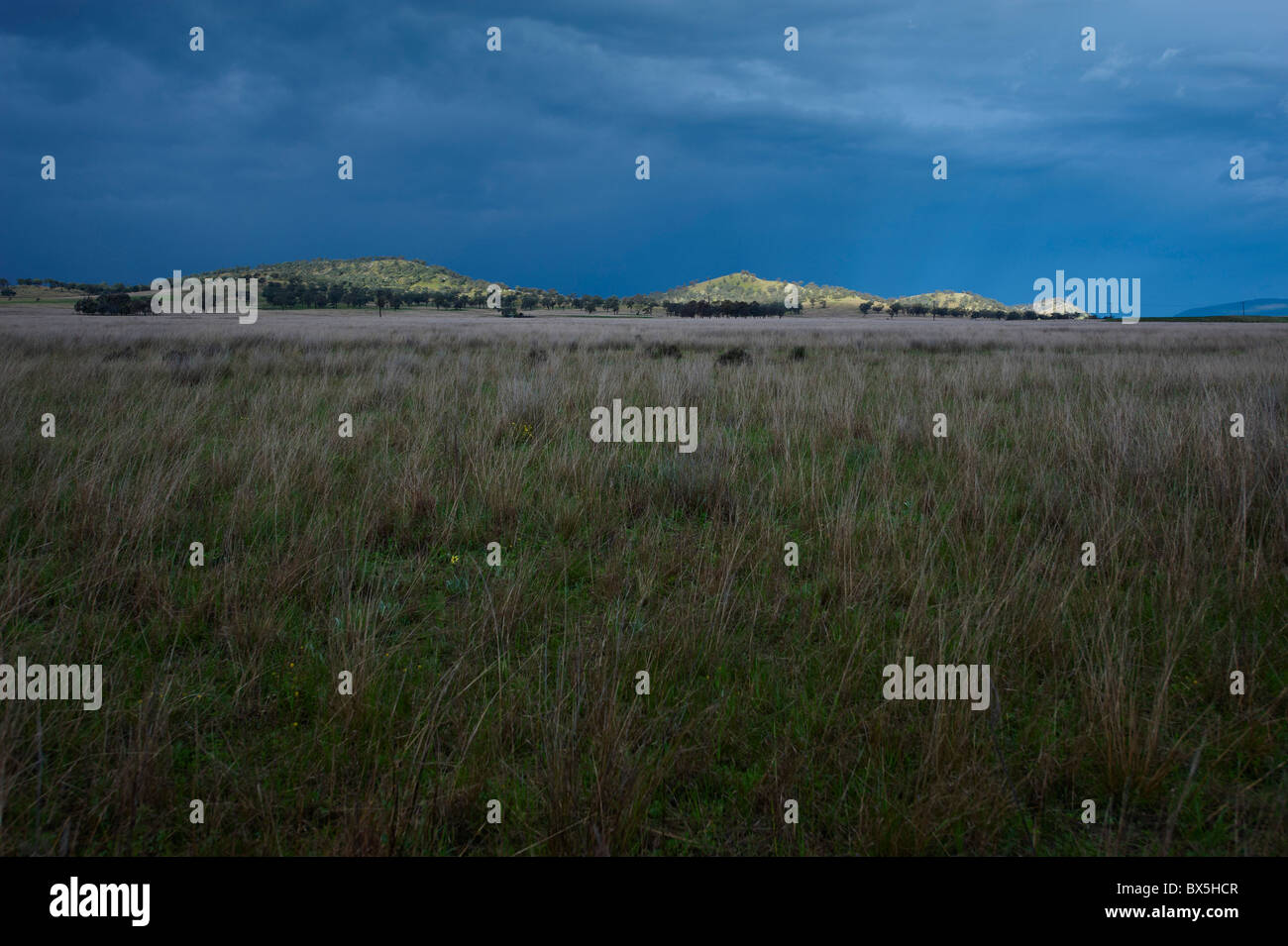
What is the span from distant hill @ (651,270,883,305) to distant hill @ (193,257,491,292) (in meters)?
54.4

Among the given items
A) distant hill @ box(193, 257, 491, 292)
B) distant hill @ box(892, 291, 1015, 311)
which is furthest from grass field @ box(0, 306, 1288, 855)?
distant hill @ box(892, 291, 1015, 311)

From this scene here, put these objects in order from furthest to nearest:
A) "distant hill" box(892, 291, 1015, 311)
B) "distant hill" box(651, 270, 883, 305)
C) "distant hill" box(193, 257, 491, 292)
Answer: "distant hill" box(651, 270, 883, 305) → "distant hill" box(892, 291, 1015, 311) → "distant hill" box(193, 257, 491, 292)

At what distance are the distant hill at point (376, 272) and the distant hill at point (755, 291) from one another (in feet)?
178

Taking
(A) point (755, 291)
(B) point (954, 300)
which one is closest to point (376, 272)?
(A) point (755, 291)

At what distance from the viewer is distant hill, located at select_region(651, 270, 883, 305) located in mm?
168250

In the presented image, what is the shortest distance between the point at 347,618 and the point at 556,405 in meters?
5.84

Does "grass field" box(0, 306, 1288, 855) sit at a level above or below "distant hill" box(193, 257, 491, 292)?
below

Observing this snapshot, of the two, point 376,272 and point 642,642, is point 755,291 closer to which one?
point 376,272

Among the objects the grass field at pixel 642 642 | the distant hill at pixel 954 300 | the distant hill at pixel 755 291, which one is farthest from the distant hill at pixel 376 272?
the grass field at pixel 642 642

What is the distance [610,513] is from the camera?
4492 millimetres

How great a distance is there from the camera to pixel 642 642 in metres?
2.72

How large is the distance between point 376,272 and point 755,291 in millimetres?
100177

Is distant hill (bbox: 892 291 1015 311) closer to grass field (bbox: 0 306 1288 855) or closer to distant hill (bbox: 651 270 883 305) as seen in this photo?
distant hill (bbox: 651 270 883 305)
